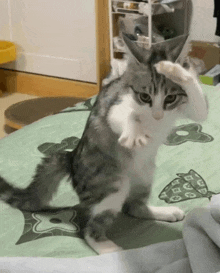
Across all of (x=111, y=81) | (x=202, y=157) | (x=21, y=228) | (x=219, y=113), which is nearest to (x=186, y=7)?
(x=219, y=113)

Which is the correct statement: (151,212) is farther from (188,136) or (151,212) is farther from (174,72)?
(188,136)

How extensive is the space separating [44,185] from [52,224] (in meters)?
0.10

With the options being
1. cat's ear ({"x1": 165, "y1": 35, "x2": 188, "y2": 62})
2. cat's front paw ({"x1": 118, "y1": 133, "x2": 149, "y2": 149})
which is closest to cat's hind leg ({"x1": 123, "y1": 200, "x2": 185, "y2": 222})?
cat's front paw ({"x1": 118, "y1": 133, "x2": 149, "y2": 149})

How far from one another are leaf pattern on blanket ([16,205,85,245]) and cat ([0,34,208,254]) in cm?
3

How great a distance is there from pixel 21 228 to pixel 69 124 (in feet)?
2.08

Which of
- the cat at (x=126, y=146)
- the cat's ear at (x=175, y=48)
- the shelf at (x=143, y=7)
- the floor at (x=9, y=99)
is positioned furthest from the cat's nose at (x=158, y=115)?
the floor at (x=9, y=99)

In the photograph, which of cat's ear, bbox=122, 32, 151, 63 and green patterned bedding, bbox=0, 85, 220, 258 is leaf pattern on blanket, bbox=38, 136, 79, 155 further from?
cat's ear, bbox=122, 32, 151, 63

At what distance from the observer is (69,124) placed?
157 centimetres

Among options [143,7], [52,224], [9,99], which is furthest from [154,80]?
[9,99]

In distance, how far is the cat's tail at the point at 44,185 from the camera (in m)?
1.02

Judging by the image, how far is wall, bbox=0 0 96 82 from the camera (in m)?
2.48

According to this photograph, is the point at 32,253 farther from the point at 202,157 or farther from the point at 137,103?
the point at 202,157

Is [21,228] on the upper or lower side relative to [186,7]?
lower

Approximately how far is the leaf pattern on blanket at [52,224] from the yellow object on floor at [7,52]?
1.71 m
